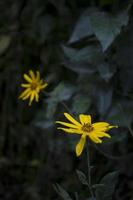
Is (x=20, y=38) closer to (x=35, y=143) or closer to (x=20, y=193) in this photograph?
(x=35, y=143)

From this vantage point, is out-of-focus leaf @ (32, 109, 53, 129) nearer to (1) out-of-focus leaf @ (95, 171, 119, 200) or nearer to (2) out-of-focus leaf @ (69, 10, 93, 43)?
(2) out-of-focus leaf @ (69, 10, 93, 43)

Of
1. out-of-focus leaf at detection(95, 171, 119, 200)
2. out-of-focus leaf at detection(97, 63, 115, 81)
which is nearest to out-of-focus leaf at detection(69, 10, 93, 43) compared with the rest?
out-of-focus leaf at detection(97, 63, 115, 81)

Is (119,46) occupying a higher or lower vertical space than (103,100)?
higher

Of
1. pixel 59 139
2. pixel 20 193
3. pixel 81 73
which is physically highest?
pixel 81 73

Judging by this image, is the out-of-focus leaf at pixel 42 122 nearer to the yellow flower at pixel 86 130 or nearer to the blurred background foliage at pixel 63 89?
the blurred background foliage at pixel 63 89

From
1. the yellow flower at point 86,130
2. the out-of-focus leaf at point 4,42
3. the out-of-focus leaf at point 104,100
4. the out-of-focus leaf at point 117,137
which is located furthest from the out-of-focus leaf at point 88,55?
the out-of-focus leaf at point 4,42

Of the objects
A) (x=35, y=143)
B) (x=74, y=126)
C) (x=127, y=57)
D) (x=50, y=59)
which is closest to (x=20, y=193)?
(x=35, y=143)

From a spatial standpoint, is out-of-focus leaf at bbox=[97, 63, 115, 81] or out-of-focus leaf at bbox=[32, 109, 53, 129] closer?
out-of-focus leaf at bbox=[97, 63, 115, 81]
